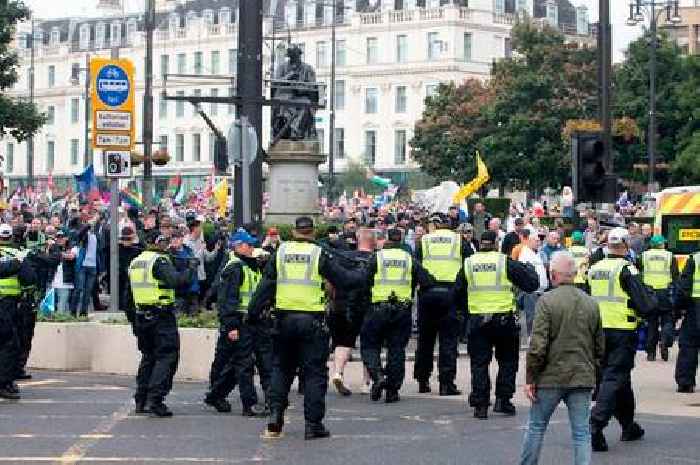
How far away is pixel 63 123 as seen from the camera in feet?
415

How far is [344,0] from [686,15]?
2722 centimetres

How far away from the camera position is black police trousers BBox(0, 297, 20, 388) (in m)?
17.7

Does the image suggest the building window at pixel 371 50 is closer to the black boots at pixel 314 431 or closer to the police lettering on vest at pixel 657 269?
the police lettering on vest at pixel 657 269

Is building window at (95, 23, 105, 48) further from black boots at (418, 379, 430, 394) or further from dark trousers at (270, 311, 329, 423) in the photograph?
dark trousers at (270, 311, 329, 423)

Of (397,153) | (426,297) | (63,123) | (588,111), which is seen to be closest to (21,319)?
(426,297)

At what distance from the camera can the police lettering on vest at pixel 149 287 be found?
53.6 feet

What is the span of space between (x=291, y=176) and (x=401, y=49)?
77.2 metres

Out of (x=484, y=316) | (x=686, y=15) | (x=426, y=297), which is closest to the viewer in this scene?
(x=484, y=316)

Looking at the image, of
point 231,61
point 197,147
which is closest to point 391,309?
point 231,61

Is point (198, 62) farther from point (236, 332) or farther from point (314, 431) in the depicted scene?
point (314, 431)

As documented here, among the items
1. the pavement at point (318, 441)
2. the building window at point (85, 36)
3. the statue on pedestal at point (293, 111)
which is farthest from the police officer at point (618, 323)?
the building window at point (85, 36)

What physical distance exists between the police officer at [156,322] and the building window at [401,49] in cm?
9528

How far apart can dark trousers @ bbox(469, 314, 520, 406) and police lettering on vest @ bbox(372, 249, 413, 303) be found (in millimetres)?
1339

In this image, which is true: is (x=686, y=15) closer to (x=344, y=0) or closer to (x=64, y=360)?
(x=344, y=0)
